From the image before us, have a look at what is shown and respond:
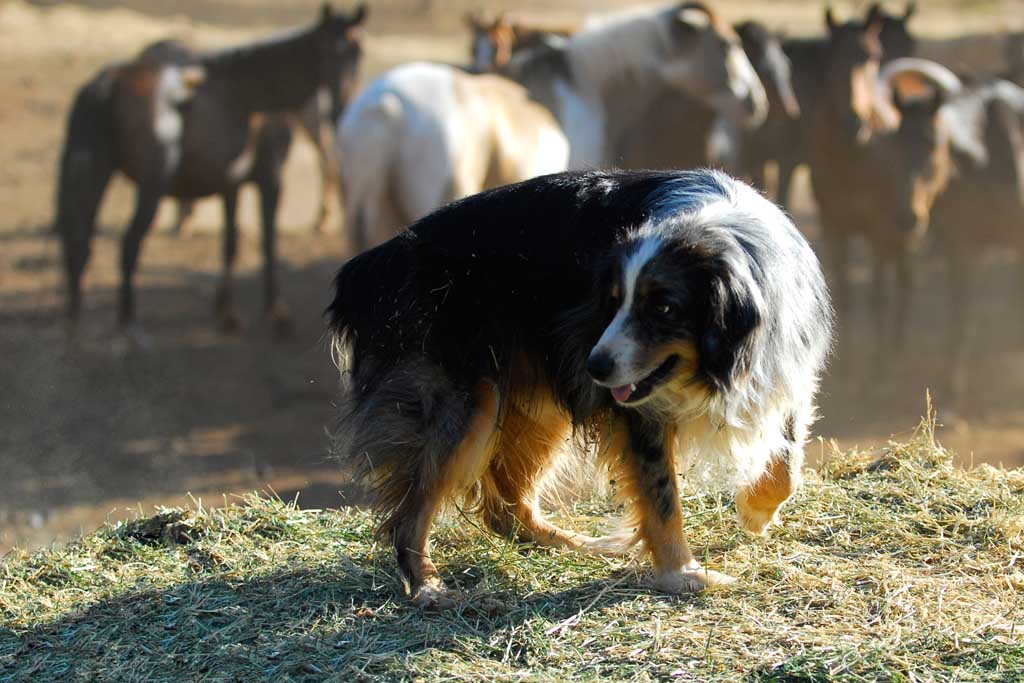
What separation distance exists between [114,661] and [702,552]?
199cm

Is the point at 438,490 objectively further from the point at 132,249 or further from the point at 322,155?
the point at 322,155

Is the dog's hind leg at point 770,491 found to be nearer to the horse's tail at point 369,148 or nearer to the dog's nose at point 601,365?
the dog's nose at point 601,365

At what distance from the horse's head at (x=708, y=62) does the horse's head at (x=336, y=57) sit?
312 cm

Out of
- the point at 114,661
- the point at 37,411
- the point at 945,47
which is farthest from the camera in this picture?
the point at 945,47

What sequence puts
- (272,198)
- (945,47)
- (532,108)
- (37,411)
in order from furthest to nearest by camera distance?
1. (945,47)
2. (272,198)
3. (37,411)
4. (532,108)

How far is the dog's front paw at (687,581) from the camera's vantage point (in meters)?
4.30

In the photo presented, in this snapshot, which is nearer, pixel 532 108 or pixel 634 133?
pixel 532 108

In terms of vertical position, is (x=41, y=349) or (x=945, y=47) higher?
(x=945, y=47)

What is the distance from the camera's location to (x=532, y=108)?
1001 cm

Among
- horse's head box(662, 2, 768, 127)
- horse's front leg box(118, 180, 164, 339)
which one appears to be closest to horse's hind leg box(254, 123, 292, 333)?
horse's front leg box(118, 180, 164, 339)

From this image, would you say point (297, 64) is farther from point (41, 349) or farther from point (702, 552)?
point (702, 552)

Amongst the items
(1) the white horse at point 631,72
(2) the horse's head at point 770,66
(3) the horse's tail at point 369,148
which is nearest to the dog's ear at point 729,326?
(3) the horse's tail at point 369,148

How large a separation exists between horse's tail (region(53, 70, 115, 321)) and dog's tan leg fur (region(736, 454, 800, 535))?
28.7 ft

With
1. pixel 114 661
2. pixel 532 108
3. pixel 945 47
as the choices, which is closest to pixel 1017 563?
pixel 114 661
